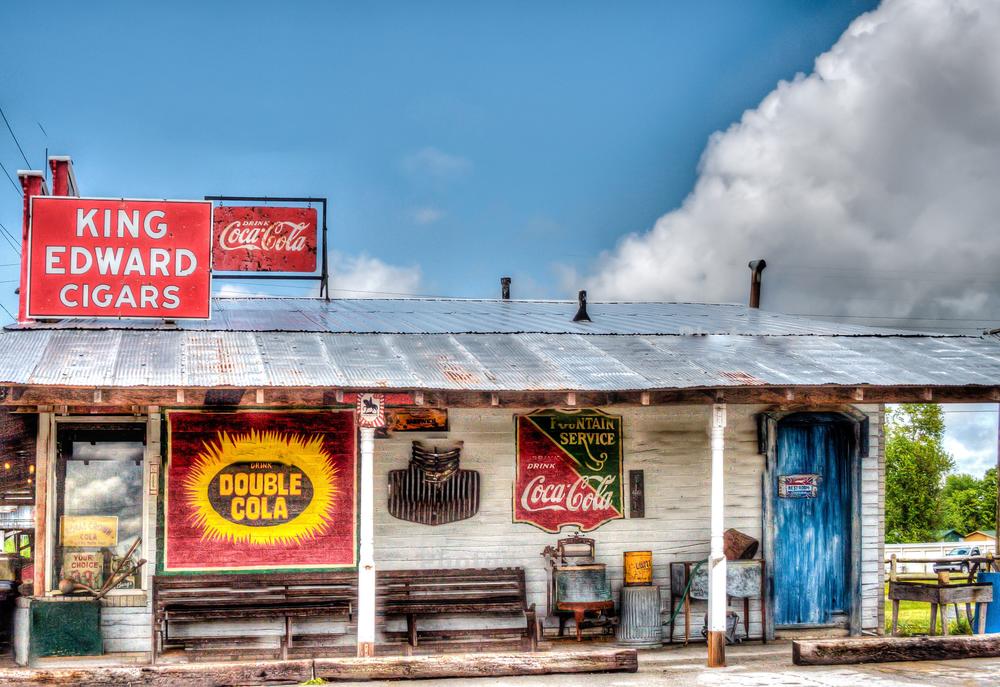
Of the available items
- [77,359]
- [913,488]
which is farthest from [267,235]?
[913,488]

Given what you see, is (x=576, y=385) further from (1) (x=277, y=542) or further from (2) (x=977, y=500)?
(2) (x=977, y=500)

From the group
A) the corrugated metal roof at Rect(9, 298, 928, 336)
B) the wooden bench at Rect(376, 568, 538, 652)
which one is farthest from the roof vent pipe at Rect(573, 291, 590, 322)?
the wooden bench at Rect(376, 568, 538, 652)

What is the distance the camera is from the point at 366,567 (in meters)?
10.3

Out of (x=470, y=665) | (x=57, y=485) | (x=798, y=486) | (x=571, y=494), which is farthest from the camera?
(x=798, y=486)

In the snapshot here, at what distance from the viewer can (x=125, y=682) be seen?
9.60 meters

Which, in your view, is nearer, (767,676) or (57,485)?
(767,676)

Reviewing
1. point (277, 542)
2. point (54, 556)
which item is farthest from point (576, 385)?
point (54, 556)

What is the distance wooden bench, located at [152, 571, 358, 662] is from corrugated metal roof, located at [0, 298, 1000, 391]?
7.83 feet

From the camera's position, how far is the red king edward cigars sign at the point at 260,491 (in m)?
11.6

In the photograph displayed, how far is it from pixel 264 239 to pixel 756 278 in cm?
832

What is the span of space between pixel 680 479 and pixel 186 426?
5.35m

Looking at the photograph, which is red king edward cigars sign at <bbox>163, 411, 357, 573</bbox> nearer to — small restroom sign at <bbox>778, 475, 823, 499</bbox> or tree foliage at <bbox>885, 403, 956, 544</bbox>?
Result: small restroom sign at <bbox>778, 475, 823, 499</bbox>

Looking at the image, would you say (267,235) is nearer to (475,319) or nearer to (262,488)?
(475,319)

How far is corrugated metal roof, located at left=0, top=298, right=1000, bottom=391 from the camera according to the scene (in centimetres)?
1025
